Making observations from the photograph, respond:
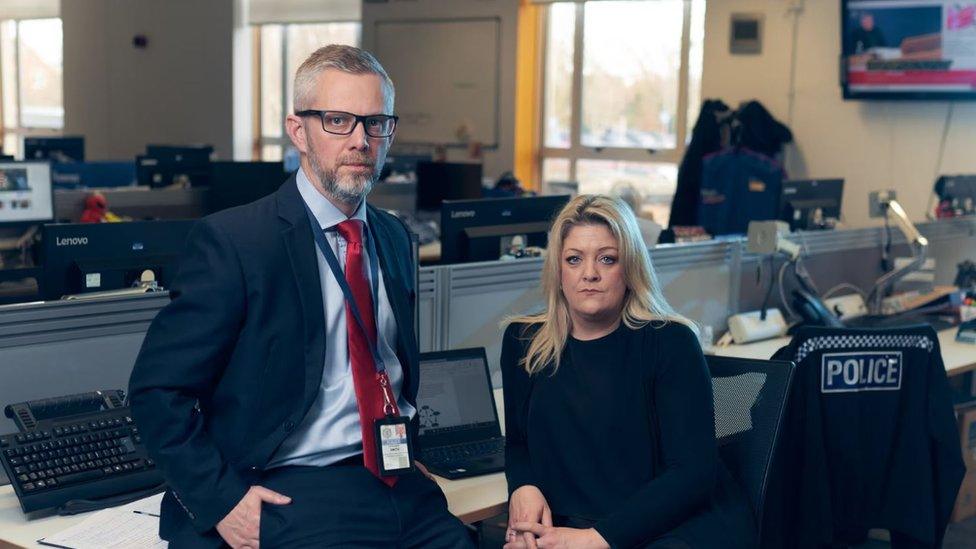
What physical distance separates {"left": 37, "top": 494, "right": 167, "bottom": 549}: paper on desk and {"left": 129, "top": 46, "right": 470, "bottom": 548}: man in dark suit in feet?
0.45

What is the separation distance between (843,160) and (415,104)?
3.61 metres

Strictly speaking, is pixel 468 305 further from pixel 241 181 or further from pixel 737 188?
pixel 737 188

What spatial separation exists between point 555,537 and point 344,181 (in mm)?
812

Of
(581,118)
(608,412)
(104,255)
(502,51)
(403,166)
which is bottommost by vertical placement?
(608,412)

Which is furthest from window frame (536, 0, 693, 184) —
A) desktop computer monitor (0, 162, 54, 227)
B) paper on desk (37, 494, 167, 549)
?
paper on desk (37, 494, 167, 549)

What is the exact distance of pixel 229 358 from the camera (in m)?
1.82

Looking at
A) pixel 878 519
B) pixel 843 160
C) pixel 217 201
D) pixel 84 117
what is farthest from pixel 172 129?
pixel 878 519

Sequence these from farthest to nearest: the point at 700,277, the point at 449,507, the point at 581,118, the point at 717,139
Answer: the point at 581,118, the point at 717,139, the point at 700,277, the point at 449,507

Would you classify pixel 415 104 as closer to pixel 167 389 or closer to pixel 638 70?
pixel 638 70

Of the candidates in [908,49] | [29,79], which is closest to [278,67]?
[29,79]

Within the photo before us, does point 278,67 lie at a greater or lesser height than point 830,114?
greater

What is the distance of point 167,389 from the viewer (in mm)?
1745

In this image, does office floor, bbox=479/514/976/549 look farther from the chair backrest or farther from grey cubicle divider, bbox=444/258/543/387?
the chair backrest

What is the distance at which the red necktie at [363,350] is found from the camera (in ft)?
6.23
